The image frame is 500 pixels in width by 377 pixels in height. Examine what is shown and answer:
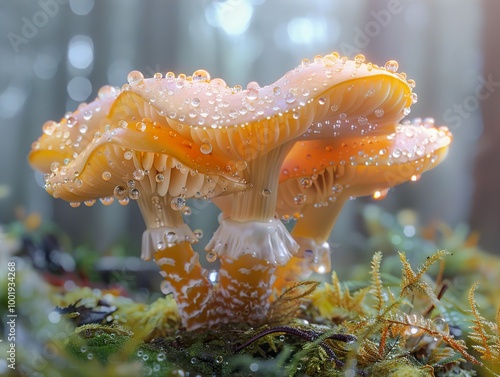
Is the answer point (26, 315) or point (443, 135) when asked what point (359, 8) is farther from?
point (26, 315)

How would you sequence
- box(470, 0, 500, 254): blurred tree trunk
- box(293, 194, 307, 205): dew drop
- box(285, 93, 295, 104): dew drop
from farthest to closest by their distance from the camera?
box(470, 0, 500, 254): blurred tree trunk < box(293, 194, 307, 205): dew drop < box(285, 93, 295, 104): dew drop

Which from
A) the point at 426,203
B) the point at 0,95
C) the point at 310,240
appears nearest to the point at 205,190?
the point at 310,240

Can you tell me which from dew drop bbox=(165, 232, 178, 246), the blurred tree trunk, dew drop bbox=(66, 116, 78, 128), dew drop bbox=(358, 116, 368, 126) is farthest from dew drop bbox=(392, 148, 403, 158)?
the blurred tree trunk

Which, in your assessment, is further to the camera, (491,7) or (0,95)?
(0,95)

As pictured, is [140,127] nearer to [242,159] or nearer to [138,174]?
[138,174]

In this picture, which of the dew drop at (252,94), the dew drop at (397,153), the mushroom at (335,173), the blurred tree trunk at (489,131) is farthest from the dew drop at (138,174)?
the blurred tree trunk at (489,131)

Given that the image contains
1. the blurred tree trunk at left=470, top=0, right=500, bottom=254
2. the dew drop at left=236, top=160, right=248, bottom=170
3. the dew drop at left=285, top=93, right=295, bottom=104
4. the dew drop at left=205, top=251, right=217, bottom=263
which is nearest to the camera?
the dew drop at left=285, top=93, right=295, bottom=104

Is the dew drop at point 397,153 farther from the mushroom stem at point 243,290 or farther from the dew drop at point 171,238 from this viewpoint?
the dew drop at point 171,238

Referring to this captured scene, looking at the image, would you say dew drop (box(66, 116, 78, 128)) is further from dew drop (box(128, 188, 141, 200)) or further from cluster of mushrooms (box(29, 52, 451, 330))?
dew drop (box(128, 188, 141, 200))
